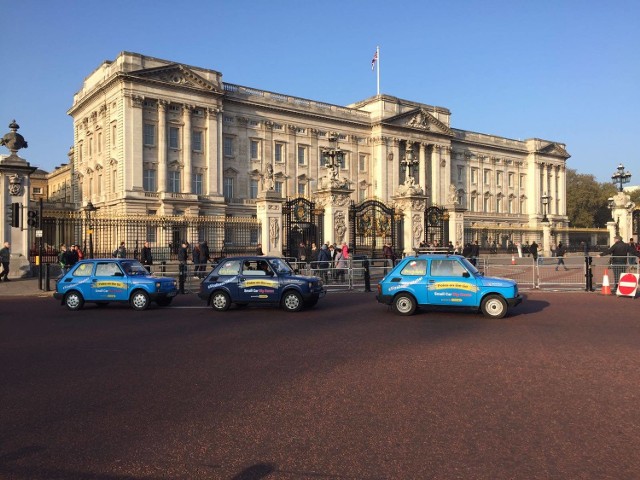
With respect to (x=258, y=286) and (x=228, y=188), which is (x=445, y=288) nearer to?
(x=258, y=286)

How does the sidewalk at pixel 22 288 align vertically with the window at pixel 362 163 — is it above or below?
below

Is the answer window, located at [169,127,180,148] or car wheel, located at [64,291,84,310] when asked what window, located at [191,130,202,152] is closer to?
window, located at [169,127,180,148]

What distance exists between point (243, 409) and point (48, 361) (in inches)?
158

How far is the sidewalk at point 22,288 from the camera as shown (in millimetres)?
19441

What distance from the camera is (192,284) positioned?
2136 centimetres

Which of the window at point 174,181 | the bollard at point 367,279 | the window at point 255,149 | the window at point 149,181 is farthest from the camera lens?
the window at point 255,149

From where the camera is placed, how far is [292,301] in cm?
1410

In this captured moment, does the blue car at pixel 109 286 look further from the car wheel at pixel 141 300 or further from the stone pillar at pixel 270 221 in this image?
the stone pillar at pixel 270 221

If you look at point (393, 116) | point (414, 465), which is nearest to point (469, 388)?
point (414, 465)

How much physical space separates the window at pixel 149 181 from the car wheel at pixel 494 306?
149ft

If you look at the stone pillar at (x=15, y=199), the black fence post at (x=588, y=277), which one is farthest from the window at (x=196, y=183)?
the black fence post at (x=588, y=277)

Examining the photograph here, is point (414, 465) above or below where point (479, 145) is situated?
below

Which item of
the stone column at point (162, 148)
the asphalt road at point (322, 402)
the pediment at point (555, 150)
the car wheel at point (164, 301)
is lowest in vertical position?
the asphalt road at point (322, 402)

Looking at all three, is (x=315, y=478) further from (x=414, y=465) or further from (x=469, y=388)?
(x=469, y=388)
